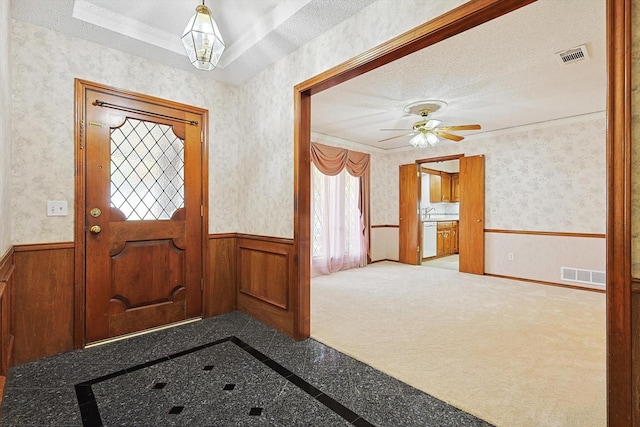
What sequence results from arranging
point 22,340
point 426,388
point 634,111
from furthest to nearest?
point 22,340
point 426,388
point 634,111

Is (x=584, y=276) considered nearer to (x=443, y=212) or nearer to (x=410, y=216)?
(x=410, y=216)

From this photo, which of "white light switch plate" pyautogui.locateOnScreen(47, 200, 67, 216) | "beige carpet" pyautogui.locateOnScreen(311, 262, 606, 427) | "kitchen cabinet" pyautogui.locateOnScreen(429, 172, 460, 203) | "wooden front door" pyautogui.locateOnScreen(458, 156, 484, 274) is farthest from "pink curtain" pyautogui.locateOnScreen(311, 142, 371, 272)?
"white light switch plate" pyautogui.locateOnScreen(47, 200, 67, 216)

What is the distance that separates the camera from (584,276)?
4285 mm

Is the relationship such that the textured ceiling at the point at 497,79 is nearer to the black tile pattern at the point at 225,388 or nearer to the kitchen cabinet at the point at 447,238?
the black tile pattern at the point at 225,388

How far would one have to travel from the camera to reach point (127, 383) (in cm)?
191

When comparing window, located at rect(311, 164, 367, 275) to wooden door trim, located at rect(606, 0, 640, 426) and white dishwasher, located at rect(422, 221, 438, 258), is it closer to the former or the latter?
white dishwasher, located at rect(422, 221, 438, 258)

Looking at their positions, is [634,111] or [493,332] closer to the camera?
[634,111]

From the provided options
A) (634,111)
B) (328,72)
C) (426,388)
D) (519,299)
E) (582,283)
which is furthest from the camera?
(582,283)

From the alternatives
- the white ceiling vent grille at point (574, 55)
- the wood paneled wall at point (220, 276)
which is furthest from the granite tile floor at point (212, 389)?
the white ceiling vent grille at point (574, 55)

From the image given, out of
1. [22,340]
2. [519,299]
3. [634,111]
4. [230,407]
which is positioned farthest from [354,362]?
[519,299]

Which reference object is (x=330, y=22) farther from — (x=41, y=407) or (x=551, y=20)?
(x=41, y=407)

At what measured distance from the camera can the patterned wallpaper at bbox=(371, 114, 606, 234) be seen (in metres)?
4.24

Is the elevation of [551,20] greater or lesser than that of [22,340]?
greater

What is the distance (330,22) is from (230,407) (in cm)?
261
